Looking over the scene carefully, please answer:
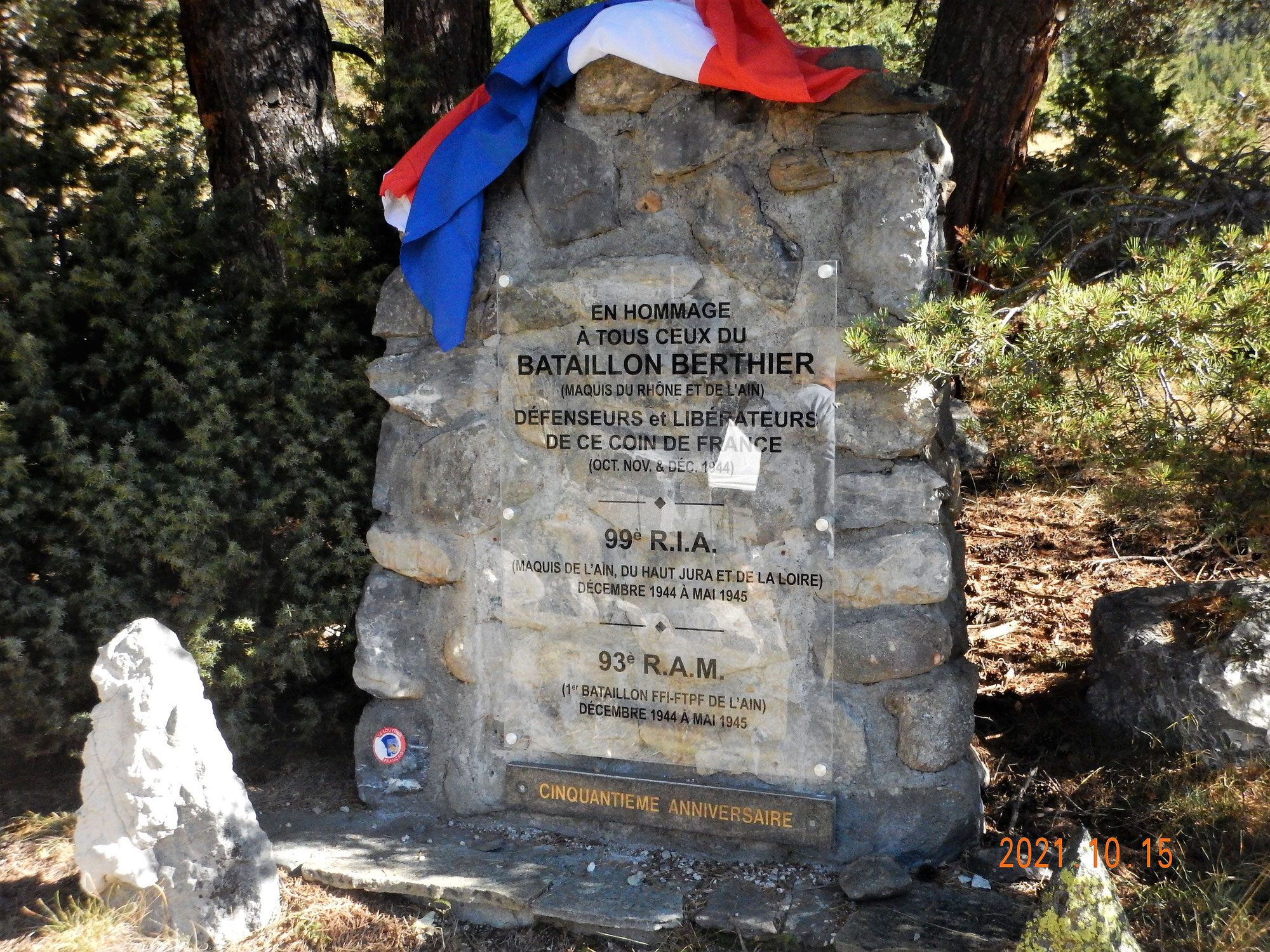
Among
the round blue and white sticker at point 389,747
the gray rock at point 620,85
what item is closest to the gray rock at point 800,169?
the gray rock at point 620,85

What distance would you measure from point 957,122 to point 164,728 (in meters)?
3.52

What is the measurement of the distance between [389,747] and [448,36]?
9.02 feet

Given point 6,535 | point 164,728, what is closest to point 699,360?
point 164,728

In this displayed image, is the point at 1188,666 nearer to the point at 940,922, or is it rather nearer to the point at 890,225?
the point at 940,922

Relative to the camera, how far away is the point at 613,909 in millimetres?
2564

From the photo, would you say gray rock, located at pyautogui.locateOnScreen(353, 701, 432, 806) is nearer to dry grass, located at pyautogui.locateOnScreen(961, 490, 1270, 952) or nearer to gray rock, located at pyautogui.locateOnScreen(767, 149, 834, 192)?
dry grass, located at pyautogui.locateOnScreen(961, 490, 1270, 952)

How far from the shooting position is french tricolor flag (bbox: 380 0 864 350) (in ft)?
8.36

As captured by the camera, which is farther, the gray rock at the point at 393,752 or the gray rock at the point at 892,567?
the gray rock at the point at 393,752

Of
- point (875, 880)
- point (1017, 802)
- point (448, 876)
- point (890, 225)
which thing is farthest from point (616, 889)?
point (890, 225)

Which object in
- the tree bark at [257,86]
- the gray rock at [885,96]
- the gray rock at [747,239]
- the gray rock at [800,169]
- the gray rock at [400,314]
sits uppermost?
the tree bark at [257,86]

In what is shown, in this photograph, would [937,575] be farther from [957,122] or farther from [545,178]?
[957,122]

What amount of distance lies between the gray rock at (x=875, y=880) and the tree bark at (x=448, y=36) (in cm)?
301

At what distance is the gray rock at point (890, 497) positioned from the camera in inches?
104

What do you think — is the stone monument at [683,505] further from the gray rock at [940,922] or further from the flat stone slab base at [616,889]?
the gray rock at [940,922]
